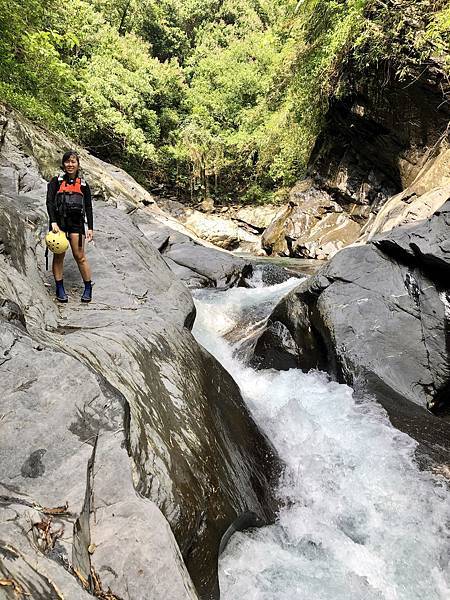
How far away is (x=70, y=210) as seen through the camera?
4688 millimetres

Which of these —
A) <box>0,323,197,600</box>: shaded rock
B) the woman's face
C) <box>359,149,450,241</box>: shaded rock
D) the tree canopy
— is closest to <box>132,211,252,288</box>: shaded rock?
<box>359,149,450,241</box>: shaded rock

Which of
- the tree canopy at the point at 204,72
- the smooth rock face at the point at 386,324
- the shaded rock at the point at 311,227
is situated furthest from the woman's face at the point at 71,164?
the shaded rock at the point at 311,227

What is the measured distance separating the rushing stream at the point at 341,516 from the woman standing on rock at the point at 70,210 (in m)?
3.02

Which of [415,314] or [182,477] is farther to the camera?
[415,314]

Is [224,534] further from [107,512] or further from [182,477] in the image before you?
[107,512]

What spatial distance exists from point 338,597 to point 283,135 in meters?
22.0

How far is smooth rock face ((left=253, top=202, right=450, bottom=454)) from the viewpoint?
231 inches

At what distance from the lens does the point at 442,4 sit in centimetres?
1108

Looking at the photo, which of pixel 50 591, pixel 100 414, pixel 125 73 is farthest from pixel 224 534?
pixel 125 73

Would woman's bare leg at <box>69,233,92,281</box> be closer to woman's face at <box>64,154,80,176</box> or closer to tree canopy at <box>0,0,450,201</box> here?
woman's face at <box>64,154,80,176</box>

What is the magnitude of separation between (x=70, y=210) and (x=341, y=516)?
4.31m

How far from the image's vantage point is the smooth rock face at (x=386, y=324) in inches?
231

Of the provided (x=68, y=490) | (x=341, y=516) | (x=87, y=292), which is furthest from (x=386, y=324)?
(x=68, y=490)

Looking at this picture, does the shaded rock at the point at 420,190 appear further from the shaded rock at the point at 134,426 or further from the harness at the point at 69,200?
the harness at the point at 69,200
